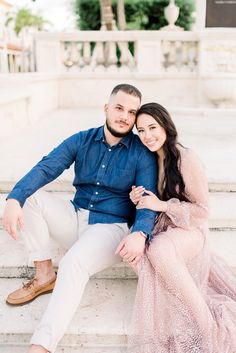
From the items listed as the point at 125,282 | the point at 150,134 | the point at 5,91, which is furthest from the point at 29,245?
the point at 5,91

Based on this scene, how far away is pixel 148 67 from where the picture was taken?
25.9ft

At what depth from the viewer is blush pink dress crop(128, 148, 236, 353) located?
196 cm

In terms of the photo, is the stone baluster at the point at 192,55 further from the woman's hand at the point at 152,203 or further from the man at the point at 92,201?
the woman's hand at the point at 152,203

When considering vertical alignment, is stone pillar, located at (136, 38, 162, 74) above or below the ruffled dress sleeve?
above

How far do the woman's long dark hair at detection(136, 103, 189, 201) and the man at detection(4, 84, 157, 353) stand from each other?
0.26ft

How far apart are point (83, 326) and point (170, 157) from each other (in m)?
0.99

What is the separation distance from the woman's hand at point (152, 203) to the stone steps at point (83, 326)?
573mm

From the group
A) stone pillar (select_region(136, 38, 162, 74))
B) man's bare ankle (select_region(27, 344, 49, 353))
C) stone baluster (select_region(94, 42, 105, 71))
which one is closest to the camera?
man's bare ankle (select_region(27, 344, 49, 353))

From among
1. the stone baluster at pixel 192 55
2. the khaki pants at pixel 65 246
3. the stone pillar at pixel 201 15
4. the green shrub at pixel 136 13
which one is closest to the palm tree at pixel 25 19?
the green shrub at pixel 136 13

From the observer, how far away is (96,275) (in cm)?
253

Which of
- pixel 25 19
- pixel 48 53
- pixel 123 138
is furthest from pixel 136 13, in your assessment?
pixel 25 19

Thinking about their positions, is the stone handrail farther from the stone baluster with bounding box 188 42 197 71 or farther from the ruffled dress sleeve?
the ruffled dress sleeve

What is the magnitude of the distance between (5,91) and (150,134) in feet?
10.4

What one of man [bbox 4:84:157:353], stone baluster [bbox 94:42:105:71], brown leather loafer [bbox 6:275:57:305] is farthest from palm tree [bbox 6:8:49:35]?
brown leather loafer [bbox 6:275:57:305]
